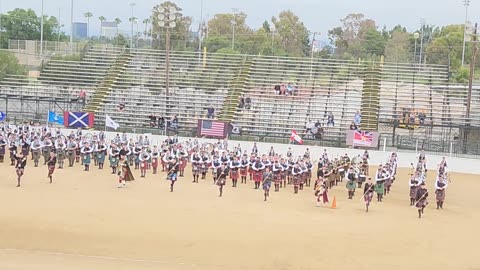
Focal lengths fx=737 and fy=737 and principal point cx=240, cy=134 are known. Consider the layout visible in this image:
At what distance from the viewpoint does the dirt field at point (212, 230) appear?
17531mm

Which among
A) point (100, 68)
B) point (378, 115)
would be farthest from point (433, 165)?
point (100, 68)

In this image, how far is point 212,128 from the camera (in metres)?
40.8

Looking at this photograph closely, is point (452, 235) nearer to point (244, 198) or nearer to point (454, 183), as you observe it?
point (244, 198)

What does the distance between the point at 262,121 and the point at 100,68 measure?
14.3 meters

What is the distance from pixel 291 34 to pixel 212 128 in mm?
54063

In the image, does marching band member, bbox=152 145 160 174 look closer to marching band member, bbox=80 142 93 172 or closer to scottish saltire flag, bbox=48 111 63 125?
marching band member, bbox=80 142 93 172

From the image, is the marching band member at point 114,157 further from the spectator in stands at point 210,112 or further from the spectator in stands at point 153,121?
the spectator in stands at point 210,112

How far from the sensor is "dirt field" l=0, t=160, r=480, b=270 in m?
17.5

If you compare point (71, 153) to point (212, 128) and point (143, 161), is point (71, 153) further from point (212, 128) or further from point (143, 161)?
point (212, 128)

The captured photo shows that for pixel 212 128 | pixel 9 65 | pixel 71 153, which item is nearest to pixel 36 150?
pixel 71 153

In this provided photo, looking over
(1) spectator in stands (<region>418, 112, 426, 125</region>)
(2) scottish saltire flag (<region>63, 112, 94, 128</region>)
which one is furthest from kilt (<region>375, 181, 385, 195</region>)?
(2) scottish saltire flag (<region>63, 112, 94, 128</region>)

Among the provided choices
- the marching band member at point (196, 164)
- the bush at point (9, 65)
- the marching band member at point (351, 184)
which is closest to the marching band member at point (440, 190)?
the marching band member at point (351, 184)

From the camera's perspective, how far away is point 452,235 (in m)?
21.5

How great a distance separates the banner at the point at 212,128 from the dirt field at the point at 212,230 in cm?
1240
